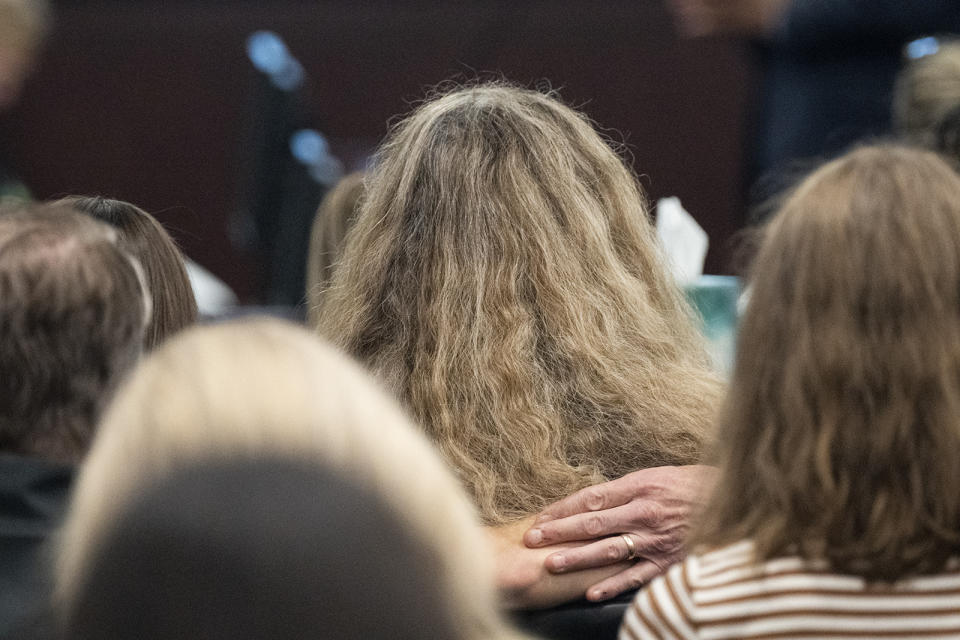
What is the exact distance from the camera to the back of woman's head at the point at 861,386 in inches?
48.0

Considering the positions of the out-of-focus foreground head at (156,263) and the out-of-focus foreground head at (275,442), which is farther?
the out-of-focus foreground head at (156,263)

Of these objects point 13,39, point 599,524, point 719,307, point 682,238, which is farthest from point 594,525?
point 13,39

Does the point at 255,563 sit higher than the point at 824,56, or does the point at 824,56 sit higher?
the point at 824,56

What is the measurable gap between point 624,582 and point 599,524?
0.08 m

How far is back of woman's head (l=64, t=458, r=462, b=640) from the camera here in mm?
764

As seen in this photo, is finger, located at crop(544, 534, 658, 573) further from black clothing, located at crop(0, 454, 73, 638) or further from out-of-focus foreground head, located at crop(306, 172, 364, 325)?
out-of-focus foreground head, located at crop(306, 172, 364, 325)

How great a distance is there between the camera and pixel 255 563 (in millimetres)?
762

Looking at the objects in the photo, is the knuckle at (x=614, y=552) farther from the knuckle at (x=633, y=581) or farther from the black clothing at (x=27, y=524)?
the black clothing at (x=27, y=524)

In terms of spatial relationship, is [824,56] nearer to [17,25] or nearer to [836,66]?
[836,66]

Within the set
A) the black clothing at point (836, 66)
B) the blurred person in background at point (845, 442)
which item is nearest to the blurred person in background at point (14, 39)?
the black clothing at point (836, 66)

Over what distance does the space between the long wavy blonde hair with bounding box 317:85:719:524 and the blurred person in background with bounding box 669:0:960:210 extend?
890 mm

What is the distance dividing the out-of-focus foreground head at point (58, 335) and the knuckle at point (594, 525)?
1.94 ft

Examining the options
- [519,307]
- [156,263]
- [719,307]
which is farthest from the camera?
[719,307]

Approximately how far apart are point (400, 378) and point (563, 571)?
357 millimetres
